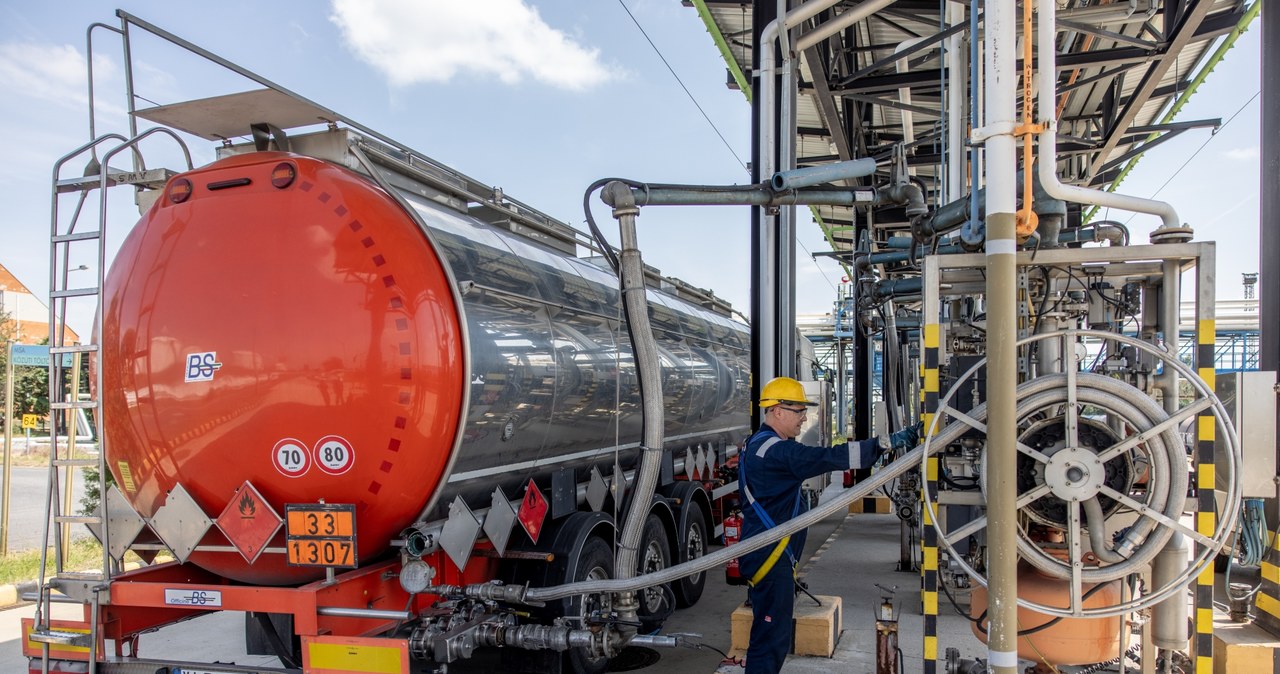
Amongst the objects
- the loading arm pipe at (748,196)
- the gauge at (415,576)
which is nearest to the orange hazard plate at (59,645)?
the gauge at (415,576)

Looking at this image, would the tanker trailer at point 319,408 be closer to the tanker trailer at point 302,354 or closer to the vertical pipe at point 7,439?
the tanker trailer at point 302,354

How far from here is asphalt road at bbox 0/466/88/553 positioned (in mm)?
11305

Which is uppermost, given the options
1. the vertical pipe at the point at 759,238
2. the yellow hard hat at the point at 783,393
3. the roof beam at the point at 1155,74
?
the roof beam at the point at 1155,74

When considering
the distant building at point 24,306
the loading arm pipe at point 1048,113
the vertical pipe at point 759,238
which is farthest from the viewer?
the distant building at point 24,306

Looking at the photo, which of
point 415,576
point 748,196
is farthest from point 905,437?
point 415,576

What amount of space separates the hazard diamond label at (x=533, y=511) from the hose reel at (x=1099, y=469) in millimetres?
2196

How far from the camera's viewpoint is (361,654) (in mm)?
3738

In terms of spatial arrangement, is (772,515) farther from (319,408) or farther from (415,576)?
(319,408)

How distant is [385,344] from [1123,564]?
10.5 feet

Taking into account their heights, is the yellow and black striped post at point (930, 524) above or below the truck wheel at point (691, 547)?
above

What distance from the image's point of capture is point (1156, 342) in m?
4.17

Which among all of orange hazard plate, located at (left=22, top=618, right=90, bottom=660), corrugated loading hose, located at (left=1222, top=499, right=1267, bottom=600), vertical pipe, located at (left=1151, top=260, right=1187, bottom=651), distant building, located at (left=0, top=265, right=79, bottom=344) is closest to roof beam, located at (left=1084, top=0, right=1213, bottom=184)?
corrugated loading hose, located at (left=1222, top=499, right=1267, bottom=600)

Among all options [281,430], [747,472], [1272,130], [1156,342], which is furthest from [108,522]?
[1272,130]

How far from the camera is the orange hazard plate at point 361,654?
374 cm
